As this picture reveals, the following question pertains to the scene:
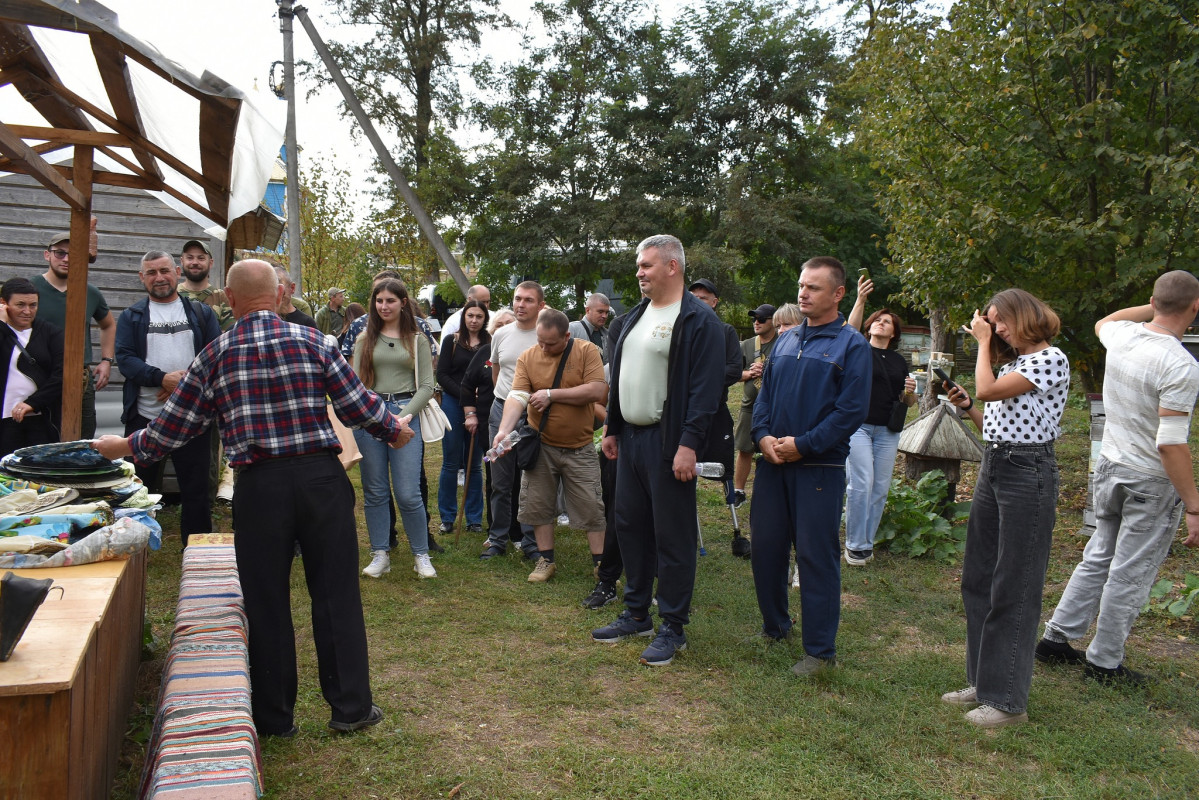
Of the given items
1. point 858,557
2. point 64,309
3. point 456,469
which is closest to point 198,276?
point 64,309

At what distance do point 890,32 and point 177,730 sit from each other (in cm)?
985

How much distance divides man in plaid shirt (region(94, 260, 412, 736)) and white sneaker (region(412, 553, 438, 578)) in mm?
2388

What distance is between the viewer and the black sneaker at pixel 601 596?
547 centimetres

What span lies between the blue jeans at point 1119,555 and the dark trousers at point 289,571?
144 inches

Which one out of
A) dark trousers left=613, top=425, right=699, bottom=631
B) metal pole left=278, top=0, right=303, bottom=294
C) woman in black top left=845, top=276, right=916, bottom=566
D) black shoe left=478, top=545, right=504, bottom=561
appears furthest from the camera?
metal pole left=278, top=0, right=303, bottom=294

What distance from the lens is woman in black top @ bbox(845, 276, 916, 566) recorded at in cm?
645

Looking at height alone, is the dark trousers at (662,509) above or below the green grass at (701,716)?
above

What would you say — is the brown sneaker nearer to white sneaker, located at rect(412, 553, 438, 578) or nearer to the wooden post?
white sneaker, located at rect(412, 553, 438, 578)

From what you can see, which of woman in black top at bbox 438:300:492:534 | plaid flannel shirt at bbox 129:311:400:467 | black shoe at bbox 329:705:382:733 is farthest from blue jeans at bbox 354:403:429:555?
plaid flannel shirt at bbox 129:311:400:467

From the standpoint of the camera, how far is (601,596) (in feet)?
18.1

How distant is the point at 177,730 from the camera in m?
2.75

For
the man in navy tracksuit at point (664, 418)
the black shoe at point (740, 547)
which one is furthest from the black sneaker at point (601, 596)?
the black shoe at point (740, 547)

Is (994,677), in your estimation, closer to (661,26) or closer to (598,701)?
(598,701)

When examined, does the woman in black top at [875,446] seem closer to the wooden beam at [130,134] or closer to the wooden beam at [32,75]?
the wooden beam at [130,134]
